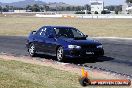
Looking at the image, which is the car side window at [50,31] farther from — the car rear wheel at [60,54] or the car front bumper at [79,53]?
the car front bumper at [79,53]

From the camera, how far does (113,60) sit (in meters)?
17.6

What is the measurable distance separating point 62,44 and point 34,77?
5.26 m

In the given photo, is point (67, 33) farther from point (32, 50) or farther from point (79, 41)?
point (32, 50)

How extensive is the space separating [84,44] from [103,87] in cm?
668

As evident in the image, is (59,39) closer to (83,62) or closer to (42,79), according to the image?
(83,62)

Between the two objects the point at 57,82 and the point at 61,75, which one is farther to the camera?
the point at 61,75

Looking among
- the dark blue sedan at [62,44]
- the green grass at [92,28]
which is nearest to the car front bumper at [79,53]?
the dark blue sedan at [62,44]

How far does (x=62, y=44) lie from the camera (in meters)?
17.0

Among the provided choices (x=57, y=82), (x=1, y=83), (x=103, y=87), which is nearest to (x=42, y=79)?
(x=57, y=82)

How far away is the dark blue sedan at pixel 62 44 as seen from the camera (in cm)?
1673

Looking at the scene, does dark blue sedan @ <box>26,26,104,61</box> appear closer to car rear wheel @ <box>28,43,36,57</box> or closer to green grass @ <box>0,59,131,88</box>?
car rear wheel @ <box>28,43,36,57</box>

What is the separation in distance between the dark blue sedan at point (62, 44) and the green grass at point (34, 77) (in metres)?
2.72

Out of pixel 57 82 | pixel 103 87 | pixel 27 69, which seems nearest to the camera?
pixel 103 87

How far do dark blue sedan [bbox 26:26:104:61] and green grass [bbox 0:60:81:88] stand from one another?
2.72 metres
